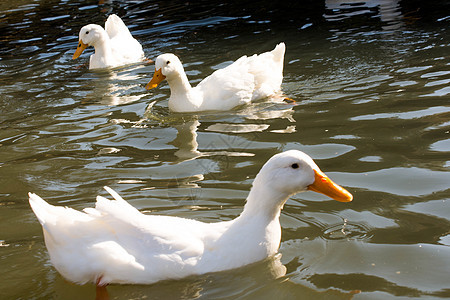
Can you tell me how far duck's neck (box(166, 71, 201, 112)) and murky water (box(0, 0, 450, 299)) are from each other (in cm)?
13

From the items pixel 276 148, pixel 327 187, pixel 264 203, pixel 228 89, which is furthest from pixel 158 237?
pixel 228 89

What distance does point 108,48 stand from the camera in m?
10.8

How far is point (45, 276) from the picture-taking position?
4.24 meters

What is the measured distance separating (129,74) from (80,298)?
655cm

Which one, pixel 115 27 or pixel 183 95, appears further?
pixel 115 27

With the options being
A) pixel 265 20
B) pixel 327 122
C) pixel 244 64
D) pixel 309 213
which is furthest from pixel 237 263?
pixel 265 20

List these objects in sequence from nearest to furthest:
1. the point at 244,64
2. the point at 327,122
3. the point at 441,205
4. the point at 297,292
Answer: the point at 297,292, the point at 441,205, the point at 327,122, the point at 244,64

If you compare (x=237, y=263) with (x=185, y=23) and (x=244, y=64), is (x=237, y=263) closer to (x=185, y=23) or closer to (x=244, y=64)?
(x=244, y=64)

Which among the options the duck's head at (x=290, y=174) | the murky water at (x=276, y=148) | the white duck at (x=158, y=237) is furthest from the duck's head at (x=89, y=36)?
the duck's head at (x=290, y=174)

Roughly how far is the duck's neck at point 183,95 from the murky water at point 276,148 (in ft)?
0.42

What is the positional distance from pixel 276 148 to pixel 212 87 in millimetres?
1936

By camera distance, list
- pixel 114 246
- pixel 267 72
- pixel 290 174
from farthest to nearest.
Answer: pixel 267 72
pixel 290 174
pixel 114 246

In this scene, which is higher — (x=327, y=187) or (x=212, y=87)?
(x=327, y=187)

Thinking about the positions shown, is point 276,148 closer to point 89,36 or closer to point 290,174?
point 290,174
